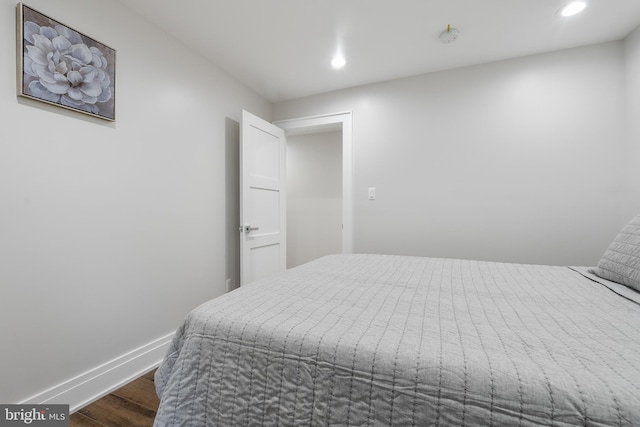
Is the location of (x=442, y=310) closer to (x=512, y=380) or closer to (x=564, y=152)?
(x=512, y=380)

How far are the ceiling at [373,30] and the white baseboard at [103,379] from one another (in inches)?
88.2

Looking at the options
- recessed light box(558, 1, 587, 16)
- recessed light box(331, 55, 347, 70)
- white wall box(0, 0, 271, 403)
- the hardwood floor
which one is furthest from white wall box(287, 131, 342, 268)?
the hardwood floor

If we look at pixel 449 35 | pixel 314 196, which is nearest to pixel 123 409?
pixel 449 35

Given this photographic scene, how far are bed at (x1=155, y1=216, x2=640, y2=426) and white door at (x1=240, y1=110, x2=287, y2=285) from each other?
5.04 ft

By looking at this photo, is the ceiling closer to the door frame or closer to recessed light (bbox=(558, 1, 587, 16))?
recessed light (bbox=(558, 1, 587, 16))

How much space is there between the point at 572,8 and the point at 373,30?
1.22 meters

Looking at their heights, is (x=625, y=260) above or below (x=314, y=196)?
below

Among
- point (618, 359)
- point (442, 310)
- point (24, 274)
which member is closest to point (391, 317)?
point (442, 310)

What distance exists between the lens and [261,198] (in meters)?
2.84

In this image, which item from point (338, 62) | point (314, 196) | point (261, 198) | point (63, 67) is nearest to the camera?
point (63, 67)

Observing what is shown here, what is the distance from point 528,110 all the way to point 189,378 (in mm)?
2931

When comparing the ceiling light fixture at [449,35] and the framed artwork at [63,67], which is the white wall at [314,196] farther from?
the framed artwork at [63,67]

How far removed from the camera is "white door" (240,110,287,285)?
2562 mm

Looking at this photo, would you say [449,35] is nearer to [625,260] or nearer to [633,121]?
[633,121]
